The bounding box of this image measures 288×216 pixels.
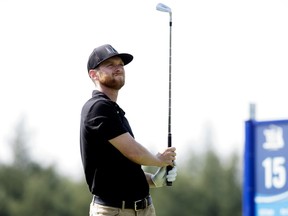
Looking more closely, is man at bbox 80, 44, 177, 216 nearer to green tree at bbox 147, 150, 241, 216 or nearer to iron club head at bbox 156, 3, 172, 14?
iron club head at bbox 156, 3, 172, 14

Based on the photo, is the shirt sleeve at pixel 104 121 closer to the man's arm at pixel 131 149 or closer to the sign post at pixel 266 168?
the man's arm at pixel 131 149

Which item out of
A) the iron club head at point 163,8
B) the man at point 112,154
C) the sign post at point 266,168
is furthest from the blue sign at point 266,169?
the man at point 112,154

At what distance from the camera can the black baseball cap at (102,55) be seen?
7.75m

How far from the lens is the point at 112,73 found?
7.73 metres

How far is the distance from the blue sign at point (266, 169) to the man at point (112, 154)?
2.53m

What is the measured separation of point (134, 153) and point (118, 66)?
2.45 feet

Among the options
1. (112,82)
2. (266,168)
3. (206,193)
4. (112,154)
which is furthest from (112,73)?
(206,193)

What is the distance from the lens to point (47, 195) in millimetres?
51000

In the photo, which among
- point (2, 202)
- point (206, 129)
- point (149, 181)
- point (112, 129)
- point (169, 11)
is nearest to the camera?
point (112, 129)

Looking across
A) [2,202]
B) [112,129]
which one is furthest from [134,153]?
[2,202]

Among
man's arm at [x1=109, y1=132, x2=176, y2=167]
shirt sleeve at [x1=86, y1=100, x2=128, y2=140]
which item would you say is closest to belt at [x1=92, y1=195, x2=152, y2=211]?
man's arm at [x1=109, y1=132, x2=176, y2=167]

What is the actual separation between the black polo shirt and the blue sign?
280cm

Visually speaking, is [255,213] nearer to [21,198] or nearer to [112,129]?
[112,129]

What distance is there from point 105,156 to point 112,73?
2.17 feet
